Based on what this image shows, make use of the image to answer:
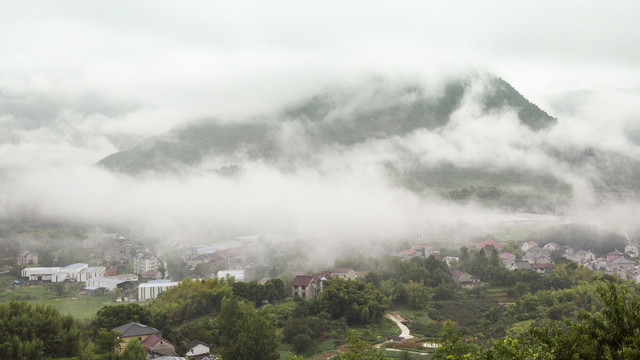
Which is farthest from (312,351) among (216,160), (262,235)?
(216,160)

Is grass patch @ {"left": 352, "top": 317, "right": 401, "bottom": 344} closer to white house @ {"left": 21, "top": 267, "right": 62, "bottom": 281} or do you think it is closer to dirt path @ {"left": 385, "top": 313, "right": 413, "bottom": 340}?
dirt path @ {"left": 385, "top": 313, "right": 413, "bottom": 340}

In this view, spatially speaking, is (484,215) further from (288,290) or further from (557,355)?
(557,355)

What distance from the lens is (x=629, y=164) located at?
54906 millimetres

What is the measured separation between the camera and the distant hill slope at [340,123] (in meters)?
66.1

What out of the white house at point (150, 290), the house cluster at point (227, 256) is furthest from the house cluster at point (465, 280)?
the white house at point (150, 290)

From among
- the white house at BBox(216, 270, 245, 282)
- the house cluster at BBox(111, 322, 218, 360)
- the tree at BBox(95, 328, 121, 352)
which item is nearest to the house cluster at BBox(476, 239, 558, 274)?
the white house at BBox(216, 270, 245, 282)

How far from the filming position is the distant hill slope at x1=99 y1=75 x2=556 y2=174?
66.1 metres

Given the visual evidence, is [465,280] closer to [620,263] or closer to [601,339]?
[620,263]

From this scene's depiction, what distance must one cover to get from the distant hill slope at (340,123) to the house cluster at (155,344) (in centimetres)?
4974

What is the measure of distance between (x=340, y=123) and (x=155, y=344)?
56.1 meters

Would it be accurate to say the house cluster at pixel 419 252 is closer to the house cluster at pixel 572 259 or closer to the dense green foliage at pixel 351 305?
the house cluster at pixel 572 259

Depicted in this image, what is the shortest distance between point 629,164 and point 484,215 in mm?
20283

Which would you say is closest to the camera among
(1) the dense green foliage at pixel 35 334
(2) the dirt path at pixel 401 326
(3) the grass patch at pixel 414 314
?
(1) the dense green foliage at pixel 35 334

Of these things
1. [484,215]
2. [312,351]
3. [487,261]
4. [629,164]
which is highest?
[629,164]
